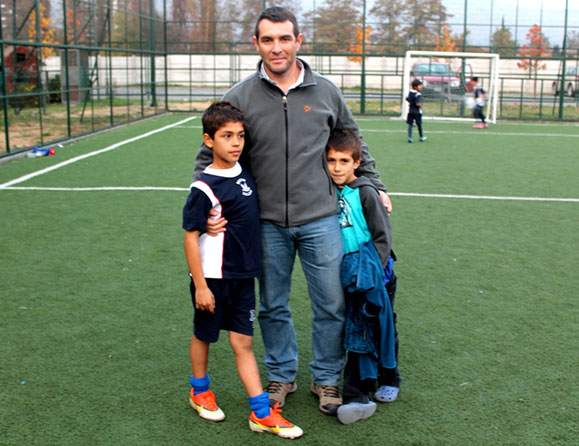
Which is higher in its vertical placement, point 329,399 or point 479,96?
point 479,96

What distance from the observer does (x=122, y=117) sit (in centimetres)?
1936

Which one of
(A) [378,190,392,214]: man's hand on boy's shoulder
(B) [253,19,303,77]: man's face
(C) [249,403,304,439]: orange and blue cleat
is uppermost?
(B) [253,19,303,77]: man's face

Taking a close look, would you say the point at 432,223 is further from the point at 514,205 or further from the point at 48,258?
the point at 48,258

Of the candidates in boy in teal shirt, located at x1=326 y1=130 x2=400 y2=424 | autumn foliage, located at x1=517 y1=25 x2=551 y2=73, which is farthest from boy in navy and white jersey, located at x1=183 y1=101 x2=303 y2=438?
autumn foliage, located at x1=517 y1=25 x2=551 y2=73

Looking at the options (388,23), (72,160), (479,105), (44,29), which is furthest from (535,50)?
(72,160)

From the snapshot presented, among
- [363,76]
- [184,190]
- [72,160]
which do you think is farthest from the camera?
[363,76]

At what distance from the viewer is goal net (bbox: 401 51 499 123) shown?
22766 mm

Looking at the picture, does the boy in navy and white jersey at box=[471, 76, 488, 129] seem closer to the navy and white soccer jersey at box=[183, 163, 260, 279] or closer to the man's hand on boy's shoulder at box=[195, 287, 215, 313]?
the navy and white soccer jersey at box=[183, 163, 260, 279]

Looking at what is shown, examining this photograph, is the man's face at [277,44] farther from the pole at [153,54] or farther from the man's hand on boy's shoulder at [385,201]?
the pole at [153,54]

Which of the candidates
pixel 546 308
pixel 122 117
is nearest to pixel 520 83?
pixel 122 117

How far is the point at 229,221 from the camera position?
3.29 metres

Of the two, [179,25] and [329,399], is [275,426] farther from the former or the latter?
[179,25]

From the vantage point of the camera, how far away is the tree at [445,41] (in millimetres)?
24000

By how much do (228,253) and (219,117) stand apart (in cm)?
62
